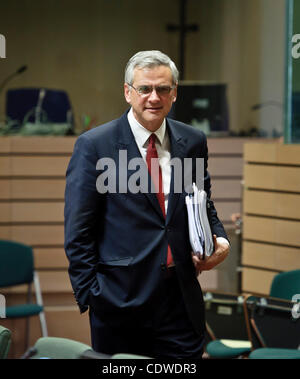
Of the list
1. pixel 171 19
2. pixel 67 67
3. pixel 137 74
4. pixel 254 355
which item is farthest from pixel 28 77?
pixel 137 74

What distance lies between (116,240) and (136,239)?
0.23 feet

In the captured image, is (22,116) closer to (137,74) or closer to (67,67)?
(67,67)

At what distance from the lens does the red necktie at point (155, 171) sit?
220 centimetres

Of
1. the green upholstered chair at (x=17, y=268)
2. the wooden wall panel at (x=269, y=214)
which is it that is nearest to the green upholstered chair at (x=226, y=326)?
the wooden wall panel at (x=269, y=214)

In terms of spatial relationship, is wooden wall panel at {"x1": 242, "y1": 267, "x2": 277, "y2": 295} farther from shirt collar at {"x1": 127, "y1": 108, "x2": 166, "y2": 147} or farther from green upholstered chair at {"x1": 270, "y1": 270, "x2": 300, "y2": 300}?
shirt collar at {"x1": 127, "y1": 108, "x2": 166, "y2": 147}

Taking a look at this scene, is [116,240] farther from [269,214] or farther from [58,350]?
[269,214]

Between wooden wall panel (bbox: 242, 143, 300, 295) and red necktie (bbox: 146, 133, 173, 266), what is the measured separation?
286 cm

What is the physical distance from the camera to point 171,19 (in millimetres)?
11562

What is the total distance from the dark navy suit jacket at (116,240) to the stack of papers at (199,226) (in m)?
0.06

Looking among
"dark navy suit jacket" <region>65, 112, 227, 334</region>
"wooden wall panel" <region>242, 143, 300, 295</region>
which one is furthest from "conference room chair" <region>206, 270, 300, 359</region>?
"dark navy suit jacket" <region>65, 112, 227, 334</region>

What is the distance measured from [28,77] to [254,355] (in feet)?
27.7

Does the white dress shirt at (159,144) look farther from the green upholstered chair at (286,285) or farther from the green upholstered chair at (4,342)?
the green upholstered chair at (286,285)

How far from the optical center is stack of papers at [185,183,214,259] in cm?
215

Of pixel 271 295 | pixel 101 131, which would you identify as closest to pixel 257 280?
pixel 271 295
